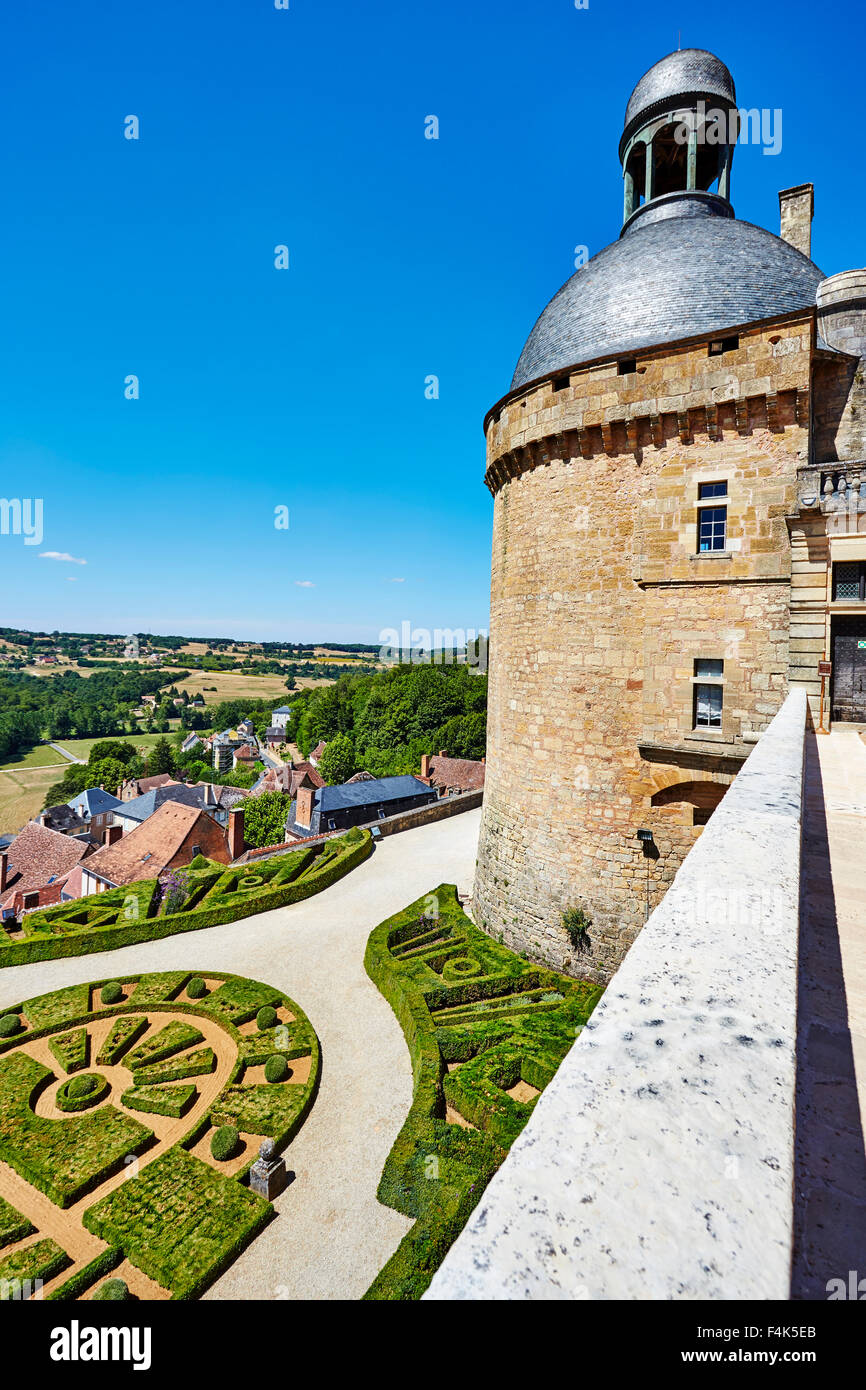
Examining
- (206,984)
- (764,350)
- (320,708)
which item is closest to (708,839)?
(764,350)

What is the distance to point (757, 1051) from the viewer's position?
1.96 m

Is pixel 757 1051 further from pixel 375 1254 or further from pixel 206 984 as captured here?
pixel 206 984

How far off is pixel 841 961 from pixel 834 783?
15.7 feet

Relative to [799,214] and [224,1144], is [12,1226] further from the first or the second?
[799,214]

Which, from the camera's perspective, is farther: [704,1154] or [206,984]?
[206,984]

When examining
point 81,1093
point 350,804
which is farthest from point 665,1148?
point 350,804

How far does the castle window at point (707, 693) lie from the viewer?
1317cm

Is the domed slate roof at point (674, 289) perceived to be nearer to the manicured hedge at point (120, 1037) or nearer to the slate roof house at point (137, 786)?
the manicured hedge at point (120, 1037)

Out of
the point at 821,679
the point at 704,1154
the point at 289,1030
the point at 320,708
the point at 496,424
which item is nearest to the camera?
the point at 704,1154

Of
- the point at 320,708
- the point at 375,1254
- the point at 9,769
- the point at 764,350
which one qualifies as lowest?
the point at 9,769

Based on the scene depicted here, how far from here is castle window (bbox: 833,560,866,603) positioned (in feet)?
36.7

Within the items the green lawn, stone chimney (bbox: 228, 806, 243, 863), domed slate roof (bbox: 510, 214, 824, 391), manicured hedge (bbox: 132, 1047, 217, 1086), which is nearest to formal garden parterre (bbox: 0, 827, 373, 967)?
stone chimney (bbox: 228, 806, 243, 863)

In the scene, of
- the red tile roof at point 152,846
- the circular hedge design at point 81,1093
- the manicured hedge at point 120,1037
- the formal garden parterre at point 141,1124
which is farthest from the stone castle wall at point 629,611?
the red tile roof at point 152,846

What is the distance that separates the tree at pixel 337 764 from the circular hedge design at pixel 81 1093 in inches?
1774
